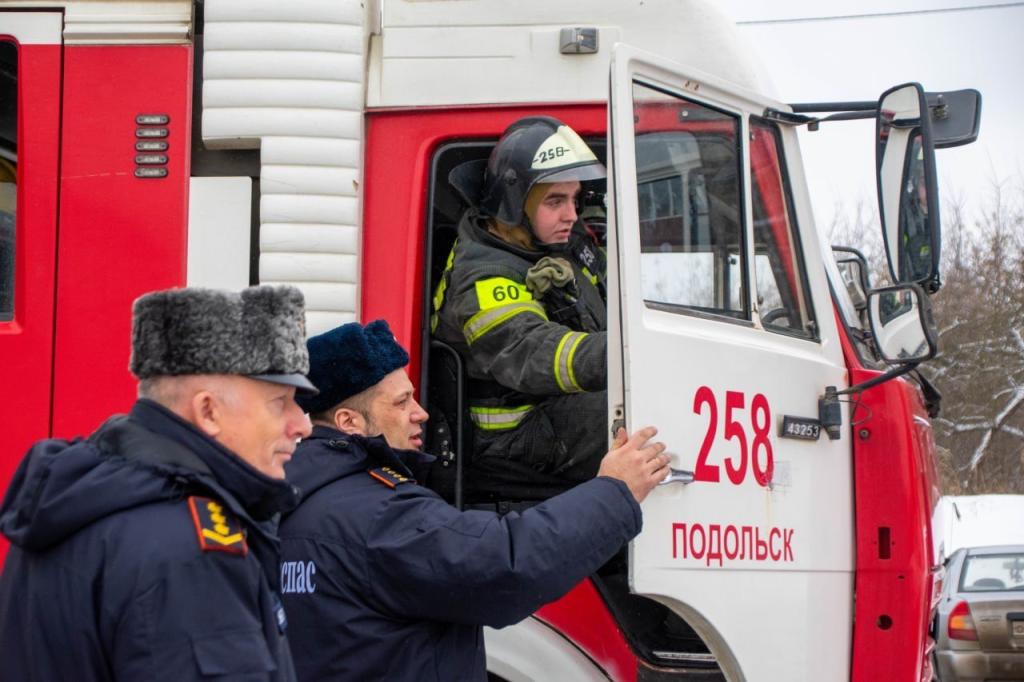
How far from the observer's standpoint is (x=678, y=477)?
114 inches

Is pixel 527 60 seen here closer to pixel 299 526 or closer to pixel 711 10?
pixel 711 10

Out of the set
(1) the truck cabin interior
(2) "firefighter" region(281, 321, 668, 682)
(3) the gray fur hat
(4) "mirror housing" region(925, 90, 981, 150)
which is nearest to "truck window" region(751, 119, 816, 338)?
(1) the truck cabin interior

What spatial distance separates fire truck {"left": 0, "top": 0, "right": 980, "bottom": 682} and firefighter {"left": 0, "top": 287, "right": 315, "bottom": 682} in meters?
1.29

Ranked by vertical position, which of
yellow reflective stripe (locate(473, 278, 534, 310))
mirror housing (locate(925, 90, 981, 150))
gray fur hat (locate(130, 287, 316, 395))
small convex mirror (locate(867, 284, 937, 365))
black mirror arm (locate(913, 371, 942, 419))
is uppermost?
mirror housing (locate(925, 90, 981, 150))

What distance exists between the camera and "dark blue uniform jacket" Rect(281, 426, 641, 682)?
240 centimetres

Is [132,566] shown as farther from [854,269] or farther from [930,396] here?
[854,269]

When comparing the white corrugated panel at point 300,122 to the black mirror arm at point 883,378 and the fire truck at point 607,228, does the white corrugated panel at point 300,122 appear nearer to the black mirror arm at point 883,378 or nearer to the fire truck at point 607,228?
the fire truck at point 607,228

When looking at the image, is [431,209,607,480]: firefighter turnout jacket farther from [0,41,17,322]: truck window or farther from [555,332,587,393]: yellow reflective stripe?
[0,41,17,322]: truck window

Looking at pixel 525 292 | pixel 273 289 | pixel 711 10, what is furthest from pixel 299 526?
pixel 711 10

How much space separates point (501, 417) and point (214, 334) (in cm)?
167

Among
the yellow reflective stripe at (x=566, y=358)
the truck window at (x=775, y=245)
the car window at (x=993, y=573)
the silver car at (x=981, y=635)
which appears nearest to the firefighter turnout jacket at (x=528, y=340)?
the yellow reflective stripe at (x=566, y=358)

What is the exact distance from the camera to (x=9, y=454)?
3219 millimetres

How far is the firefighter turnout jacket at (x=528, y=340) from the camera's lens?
3.13 metres

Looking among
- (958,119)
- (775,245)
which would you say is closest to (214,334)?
(775,245)
